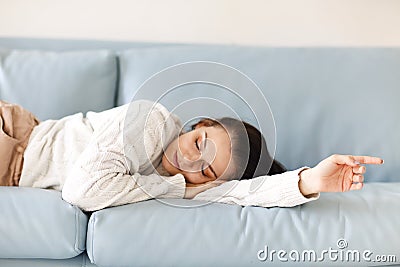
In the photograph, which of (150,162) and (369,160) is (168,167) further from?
(369,160)

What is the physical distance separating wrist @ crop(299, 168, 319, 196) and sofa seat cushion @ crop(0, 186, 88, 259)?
0.48 meters

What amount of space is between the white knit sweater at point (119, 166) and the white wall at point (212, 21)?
62 centimetres

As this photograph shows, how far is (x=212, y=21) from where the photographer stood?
2.36m

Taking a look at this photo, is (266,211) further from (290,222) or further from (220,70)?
(220,70)

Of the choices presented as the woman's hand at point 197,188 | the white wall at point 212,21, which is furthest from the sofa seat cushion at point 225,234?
the white wall at point 212,21

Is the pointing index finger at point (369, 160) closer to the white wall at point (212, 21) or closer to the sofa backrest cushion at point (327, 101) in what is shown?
the sofa backrest cushion at point (327, 101)

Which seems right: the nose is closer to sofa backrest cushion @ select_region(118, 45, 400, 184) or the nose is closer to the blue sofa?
the blue sofa

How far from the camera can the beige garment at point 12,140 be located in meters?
1.72

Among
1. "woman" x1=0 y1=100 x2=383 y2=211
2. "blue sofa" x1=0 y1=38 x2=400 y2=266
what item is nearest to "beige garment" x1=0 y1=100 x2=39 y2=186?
"woman" x1=0 y1=100 x2=383 y2=211

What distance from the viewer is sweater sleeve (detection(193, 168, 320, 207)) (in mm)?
1507

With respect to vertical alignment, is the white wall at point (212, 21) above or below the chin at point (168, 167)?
above

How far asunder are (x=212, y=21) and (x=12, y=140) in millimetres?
903

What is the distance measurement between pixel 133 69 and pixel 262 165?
1.99ft

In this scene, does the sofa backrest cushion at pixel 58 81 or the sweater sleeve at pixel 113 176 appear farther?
the sofa backrest cushion at pixel 58 81
